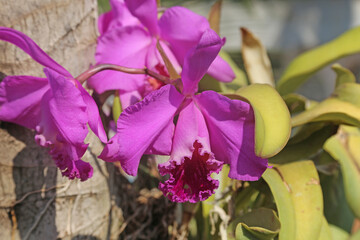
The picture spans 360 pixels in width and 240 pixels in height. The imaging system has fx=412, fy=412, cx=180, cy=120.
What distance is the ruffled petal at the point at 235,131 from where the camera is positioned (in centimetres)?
51

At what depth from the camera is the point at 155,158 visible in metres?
0.74

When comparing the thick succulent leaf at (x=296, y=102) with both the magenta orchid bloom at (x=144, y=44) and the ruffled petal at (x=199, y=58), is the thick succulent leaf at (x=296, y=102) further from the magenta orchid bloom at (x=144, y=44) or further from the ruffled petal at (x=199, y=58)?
the ruffled petal at (x=199, y=58)

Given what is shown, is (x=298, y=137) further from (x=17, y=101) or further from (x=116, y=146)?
(x=17, y=101)

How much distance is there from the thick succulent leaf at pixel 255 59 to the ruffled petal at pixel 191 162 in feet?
1.24

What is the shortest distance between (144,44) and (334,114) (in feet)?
1.06

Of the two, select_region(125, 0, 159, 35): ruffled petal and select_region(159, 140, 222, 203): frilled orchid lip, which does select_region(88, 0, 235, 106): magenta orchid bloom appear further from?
select_region(159, 140, 222, 203): frilled orchid lip

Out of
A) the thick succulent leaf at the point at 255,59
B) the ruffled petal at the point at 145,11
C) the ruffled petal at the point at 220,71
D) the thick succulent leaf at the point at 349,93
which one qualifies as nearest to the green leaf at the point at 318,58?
the thick succulent leaf at the point at 255,59

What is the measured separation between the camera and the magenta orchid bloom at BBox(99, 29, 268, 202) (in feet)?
1.65

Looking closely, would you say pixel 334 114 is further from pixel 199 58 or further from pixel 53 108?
pixel 53 108

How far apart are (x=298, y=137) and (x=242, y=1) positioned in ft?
9.05

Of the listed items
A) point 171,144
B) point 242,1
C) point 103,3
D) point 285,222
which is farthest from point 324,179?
point 242,1

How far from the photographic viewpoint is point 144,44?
67 cm

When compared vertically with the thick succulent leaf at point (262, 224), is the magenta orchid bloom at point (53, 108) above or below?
above

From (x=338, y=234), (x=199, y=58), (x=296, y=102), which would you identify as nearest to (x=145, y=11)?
(x=199, y=58)
